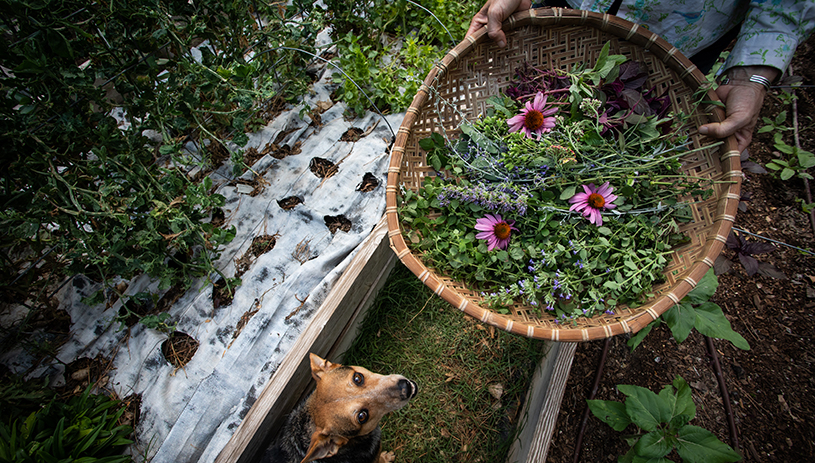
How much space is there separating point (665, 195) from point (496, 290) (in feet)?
3.13

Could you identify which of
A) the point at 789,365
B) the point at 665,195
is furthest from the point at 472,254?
the point at 789,365

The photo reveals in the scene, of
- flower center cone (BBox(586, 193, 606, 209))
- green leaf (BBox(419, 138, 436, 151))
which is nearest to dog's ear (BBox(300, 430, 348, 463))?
green leaf (BBox(419, 138, 436, 151))

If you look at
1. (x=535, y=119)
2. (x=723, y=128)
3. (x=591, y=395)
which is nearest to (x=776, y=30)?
(x=723, y=128)

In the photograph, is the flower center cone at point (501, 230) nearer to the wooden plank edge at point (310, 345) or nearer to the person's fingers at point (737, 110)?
the wooden plank edge at point (310, 345)

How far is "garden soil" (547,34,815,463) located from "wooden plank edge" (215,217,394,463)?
1.48 meters

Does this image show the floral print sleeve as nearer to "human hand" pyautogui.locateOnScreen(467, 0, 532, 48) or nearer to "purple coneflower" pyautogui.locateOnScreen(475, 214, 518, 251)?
"human hand" pyautogui.locateOnScreen(467, 0, 532, 48)

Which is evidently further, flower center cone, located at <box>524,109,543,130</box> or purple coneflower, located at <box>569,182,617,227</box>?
flower center cone, located at <box>524,109,543,130</box>

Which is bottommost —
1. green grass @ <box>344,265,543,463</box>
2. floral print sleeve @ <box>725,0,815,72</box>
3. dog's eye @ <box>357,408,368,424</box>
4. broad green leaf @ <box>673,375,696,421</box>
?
green grass @ <box>344,265,543,463</box>

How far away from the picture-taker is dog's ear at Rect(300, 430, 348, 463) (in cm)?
163

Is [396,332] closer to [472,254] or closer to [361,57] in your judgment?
[472,254]

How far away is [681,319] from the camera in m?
1.79

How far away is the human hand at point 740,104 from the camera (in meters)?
1.68

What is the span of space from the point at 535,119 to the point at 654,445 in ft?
5.50

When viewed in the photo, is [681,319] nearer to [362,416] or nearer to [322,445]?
[362,416]
